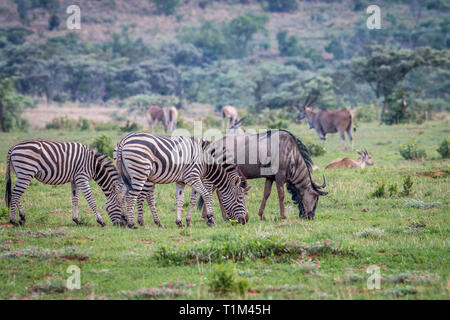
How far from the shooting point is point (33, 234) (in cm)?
959

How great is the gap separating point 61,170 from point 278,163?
160 inches

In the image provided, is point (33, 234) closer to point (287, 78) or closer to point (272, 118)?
point (272, 118)

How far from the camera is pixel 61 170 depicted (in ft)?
35.3

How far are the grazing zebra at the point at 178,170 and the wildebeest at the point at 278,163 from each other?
0.58 meters

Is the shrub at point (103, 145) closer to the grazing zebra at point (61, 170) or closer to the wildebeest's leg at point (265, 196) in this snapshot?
the grazing zebra at point (61, 170)

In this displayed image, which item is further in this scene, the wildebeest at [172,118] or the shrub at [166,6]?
the shrub at [166,6]

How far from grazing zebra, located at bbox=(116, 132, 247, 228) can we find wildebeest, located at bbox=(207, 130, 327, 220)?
579 millimetres

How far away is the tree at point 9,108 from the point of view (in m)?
28.0

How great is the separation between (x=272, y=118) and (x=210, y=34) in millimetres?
36679

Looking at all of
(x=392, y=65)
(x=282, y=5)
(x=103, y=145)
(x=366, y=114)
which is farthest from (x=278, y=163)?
(x=282, y=5)

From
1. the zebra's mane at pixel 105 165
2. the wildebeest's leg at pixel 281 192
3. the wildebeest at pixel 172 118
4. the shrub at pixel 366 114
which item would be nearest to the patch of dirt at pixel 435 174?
the wildebeest's leg at pixel 281 192

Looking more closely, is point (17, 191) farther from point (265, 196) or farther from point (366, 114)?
point (366, 114)

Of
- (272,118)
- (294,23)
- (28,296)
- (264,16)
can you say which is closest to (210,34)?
(264,16)

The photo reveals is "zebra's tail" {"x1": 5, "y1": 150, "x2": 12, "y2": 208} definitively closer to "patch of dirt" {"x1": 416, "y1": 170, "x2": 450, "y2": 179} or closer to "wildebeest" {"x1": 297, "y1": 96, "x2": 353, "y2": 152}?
"patch of dirt" {"x1": 416, "y1": 170, "x2": 450, "y2": 179}
